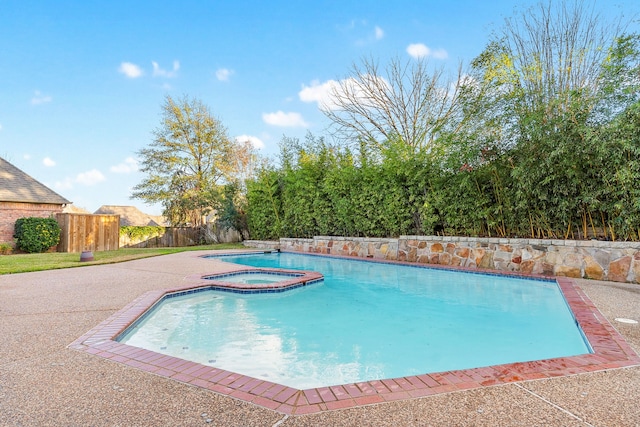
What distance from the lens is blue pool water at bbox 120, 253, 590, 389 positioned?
3.33 m

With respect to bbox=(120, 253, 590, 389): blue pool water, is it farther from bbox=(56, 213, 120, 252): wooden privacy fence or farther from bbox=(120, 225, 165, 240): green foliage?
bbox=(120, 225, 165, 240): green foliage

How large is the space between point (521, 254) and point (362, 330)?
5178 millimetres

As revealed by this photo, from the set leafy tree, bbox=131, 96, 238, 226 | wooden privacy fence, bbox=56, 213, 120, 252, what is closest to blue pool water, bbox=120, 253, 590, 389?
wooden privacy fence, bbox=56, 213, 120, 252

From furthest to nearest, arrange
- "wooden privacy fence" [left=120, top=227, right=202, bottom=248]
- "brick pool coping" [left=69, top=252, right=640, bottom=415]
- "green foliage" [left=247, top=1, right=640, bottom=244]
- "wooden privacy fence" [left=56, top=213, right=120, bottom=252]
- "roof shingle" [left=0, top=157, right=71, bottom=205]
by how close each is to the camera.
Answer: "wooden privacy fence" [left=120, top=227, right=202, bottom=248]
"wooden privacy fence" [left=56, top=213, right=120, bottom=252]
"roof shingle" [left=0, top=157, right=71, bottom=205]
"green foliage" [left=247, top=1, right=640, bottom=244]
"brick pool coping" [left=69, top=252, right=640, bottom=415]

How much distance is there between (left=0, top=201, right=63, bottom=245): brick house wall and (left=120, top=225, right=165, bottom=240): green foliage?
12.3 ft

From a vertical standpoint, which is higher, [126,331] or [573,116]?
[573,116]

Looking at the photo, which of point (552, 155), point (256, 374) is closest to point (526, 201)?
point (552, 155)

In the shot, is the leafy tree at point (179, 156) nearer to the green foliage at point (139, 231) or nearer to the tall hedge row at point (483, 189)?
the green foliage at point (139, 231)

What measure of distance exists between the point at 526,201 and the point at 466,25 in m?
8.84

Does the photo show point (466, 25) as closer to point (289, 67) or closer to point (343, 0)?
point (343, 0)

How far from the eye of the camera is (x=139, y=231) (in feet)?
63.7

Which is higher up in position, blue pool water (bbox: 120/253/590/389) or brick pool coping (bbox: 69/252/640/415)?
brick pool coping (bbox: 69/252/640/415)

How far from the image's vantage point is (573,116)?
21.4 feet

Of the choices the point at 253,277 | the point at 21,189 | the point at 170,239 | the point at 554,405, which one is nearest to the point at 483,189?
the point at 253,277
